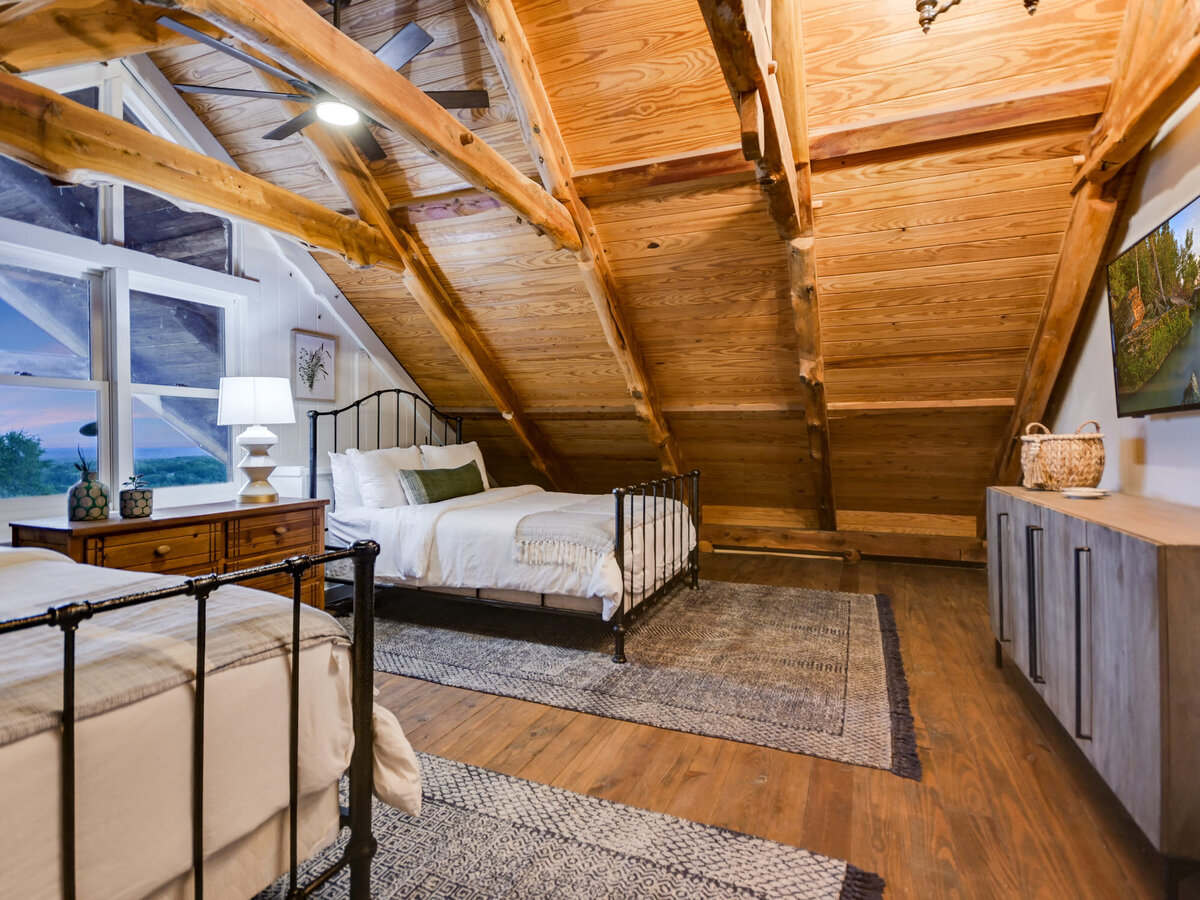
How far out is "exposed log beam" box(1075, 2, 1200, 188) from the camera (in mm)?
1943

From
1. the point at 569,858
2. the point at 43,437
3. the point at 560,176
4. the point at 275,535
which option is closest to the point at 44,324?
the point at 43,437

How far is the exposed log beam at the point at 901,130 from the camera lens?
2.52m

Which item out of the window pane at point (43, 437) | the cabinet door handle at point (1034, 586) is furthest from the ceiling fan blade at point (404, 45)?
the cabinet door handle at point (1034, 586)

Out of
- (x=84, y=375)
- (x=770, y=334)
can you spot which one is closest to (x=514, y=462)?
(x=770, y=334)

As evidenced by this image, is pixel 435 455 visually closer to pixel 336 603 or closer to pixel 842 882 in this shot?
pixel 336 603

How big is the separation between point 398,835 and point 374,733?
0.49m

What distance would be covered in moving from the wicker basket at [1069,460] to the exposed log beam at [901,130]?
1.23m

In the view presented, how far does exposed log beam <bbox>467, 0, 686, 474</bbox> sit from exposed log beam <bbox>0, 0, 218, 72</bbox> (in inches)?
46.7

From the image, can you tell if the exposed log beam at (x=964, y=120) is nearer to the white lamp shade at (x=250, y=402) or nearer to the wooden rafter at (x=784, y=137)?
the wooden rafter at (x=784, y=137)

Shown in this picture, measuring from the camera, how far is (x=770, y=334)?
12.8 feet

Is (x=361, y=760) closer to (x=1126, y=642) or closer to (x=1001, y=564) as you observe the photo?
(x=1126, y=642)

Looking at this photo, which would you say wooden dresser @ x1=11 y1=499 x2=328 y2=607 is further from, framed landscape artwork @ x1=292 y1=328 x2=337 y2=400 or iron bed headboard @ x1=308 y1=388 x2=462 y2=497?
framed landscape artwork @ x1=292 y1=328 x2=337 y2=400

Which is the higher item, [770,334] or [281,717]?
[770,334]

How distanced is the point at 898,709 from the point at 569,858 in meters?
1.41
